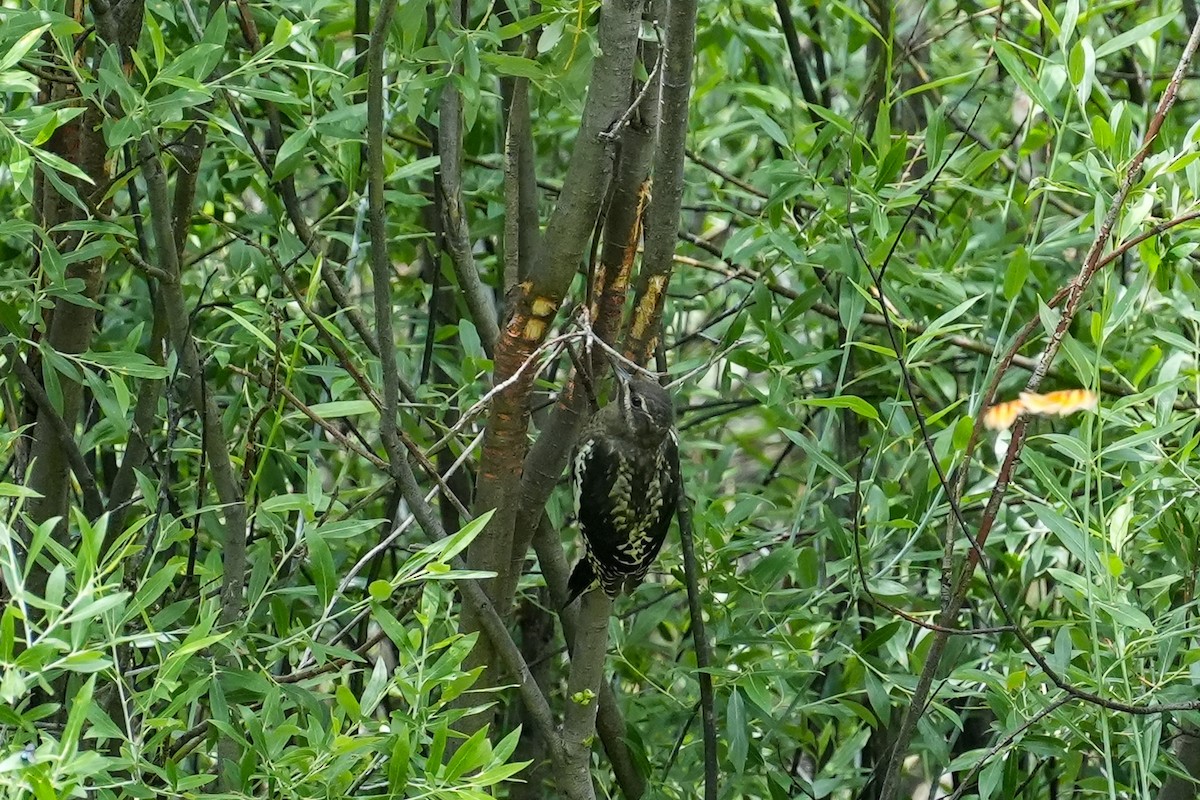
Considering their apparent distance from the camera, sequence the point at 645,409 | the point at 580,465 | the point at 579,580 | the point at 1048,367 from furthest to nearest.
Result: the point at 580,465, the point at 645,409, the point at 579,580, the point at 1048,367

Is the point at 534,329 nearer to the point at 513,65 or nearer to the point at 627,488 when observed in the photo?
the point at 513,65

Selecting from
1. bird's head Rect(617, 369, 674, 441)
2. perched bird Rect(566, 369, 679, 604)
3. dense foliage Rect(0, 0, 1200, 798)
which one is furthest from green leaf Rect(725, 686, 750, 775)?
bird's head Rect(617, 369, 674, 441)

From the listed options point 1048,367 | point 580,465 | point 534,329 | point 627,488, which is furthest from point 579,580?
point 1048,367

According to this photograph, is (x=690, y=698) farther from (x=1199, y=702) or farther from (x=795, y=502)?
(x=1199, y=702)

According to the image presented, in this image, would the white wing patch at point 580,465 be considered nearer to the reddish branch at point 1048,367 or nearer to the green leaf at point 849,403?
the green leaf at point 849,403

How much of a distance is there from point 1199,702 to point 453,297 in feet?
7.42

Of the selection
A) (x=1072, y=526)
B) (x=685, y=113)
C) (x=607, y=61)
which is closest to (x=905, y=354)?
(x=1072, y=526)

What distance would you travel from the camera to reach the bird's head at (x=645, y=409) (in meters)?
3.10

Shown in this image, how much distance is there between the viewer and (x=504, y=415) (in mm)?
2439

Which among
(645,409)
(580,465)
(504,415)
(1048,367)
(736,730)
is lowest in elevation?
(736,730)

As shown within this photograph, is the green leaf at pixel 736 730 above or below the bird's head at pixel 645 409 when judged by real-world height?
below

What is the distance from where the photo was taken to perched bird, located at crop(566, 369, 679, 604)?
300 cm

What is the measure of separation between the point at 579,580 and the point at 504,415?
701mm

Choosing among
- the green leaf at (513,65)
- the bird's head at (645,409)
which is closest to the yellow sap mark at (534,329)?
the green leaf at (513,65)
